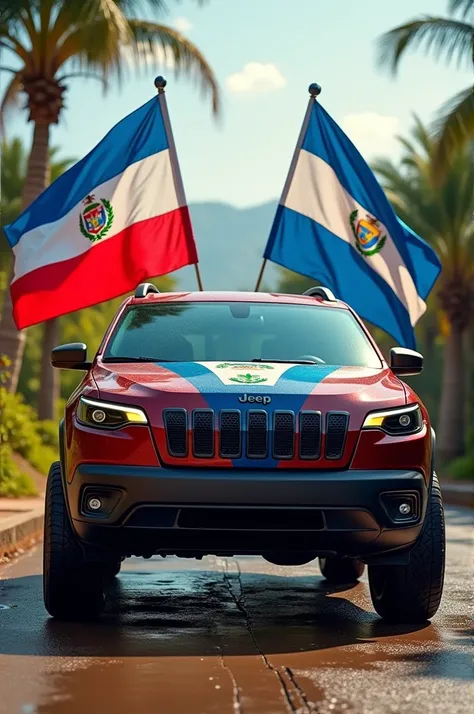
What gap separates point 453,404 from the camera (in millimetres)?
39906

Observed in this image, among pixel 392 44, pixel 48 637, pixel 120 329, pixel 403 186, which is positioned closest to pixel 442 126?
pixel 392 44

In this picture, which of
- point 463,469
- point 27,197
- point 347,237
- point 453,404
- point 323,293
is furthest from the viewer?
point 453,404

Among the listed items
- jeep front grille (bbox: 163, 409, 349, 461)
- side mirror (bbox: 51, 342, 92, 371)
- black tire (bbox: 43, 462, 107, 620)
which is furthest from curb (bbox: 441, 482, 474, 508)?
jeep front grille (bbox: 163, 409, 349, 461)

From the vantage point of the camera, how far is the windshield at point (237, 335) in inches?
334

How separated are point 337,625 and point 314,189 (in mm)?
6986

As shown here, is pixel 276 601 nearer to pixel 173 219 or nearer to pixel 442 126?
pixel 173 219

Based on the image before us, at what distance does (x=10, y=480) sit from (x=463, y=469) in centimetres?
1878

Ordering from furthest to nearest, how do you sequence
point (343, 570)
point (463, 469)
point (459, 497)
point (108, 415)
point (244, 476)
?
1. point (463, 469)
2. point (459, 497)
3. point (343, 570)
4. point (108, 415)
5. point (244, 476)

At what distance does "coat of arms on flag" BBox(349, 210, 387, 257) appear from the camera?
1382 centimetres

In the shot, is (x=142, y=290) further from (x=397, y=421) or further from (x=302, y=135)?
(x=302, y=135)

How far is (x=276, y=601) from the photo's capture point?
904cm

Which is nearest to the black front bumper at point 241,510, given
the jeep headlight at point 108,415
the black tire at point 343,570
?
the jeep headlight at point 108,415

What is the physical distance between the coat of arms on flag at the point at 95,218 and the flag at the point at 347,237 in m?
1.55

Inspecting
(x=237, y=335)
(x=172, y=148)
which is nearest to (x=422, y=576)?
(x=237, y=335)
